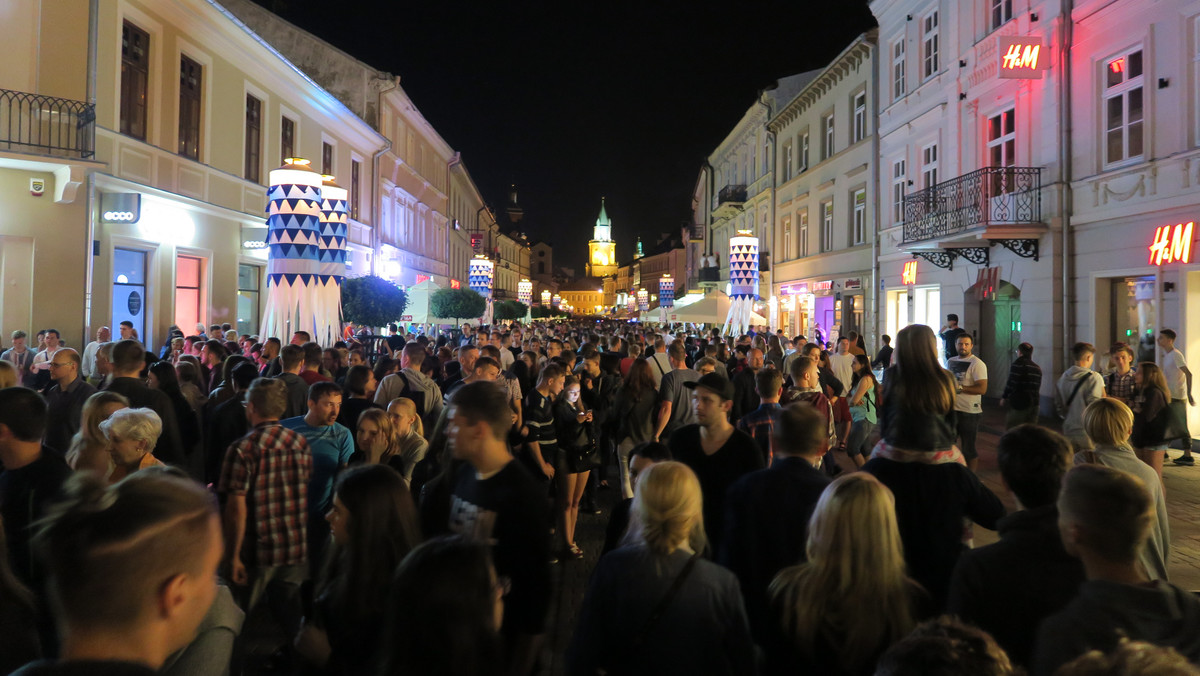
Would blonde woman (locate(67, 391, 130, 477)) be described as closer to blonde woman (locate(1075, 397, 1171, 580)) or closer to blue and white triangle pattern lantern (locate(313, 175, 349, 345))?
blonde woman (locate(1075, 397, 1171, 580))

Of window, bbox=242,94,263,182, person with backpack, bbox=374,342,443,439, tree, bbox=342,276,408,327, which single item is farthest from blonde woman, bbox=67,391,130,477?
window, bbox=242,94,263,182

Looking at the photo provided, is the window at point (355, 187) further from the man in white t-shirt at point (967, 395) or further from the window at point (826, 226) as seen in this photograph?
the man in white t-shirt at point (967, 395)

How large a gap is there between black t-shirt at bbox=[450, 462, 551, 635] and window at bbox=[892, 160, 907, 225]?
22.2 meters

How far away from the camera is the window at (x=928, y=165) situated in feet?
70.2

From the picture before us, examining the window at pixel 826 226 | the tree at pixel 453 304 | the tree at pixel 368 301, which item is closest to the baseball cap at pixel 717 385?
the tree at pixel 368 301

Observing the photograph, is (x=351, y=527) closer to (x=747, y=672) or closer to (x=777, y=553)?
(x=747, y=672)

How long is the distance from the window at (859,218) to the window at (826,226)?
2172mm

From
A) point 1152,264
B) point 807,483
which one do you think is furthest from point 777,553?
point 1152,264

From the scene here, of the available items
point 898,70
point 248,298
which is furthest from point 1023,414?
point 248,298

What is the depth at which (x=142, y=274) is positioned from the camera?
15953mm

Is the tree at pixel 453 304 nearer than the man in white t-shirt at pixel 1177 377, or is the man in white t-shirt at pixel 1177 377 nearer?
the man in white t-shirt at pixel 1177 377

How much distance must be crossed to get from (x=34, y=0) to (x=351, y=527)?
14002 millimetres

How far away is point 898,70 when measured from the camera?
23.8 m

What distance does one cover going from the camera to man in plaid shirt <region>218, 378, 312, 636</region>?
14.8 ft
